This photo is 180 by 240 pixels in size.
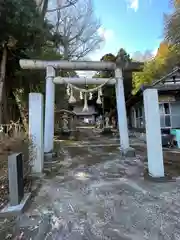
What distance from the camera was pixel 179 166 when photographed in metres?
5.42

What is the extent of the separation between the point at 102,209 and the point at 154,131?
2108 mm

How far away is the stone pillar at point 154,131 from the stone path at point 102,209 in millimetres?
386

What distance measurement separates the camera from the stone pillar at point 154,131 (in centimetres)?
435

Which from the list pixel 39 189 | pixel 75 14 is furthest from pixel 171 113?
pixel 75 14

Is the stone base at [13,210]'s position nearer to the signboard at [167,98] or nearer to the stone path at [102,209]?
the stone path at [102,209]

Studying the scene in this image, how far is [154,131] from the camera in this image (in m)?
4.38

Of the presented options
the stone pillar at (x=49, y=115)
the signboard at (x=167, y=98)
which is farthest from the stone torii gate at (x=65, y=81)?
the signboard at (x=167, y=98)

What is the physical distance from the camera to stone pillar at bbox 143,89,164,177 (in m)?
4.35

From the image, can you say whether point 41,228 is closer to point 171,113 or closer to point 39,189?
point 39,189

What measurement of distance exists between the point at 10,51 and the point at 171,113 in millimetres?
8548

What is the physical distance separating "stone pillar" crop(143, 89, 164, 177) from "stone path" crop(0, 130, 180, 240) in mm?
386

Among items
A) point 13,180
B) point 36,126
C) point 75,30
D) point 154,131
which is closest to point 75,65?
point 36,126

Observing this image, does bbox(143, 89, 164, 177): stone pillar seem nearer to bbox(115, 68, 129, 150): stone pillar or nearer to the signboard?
bbox(115, 68, 129, 150): stone pillar

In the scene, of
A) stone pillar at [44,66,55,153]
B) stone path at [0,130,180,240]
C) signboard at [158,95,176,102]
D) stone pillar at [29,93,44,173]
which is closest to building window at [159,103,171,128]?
signboard at [158,95,176,102]
